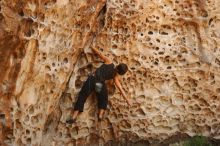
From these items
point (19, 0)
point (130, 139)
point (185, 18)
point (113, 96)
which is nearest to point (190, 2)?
point (185, 18)

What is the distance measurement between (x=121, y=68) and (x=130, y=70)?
411 mm

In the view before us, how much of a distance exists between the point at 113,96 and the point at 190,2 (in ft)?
6.24

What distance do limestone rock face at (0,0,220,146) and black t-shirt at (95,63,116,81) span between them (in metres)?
0.30

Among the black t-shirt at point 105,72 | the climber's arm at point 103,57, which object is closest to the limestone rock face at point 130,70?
the climber's arm at point 103,57

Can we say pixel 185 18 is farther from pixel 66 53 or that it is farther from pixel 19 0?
pixel 19 0

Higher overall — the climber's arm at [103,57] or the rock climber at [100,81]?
the climber's arm at [103,57]

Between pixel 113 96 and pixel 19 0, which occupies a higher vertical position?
pixel 19 0

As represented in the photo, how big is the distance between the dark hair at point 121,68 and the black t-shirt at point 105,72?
0.27ft

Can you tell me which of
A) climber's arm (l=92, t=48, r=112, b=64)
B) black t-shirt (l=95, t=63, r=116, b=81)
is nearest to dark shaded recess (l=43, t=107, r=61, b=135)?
black t-shirt (l=95, t=63, r=116, b=81)

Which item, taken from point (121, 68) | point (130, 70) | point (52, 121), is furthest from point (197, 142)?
point (52, 121)

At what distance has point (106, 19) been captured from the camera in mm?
6270

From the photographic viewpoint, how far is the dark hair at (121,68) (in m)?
5.97

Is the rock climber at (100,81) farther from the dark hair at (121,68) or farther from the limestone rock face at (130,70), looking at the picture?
the limestone rock face at (130,70)

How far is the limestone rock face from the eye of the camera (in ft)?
18.1
